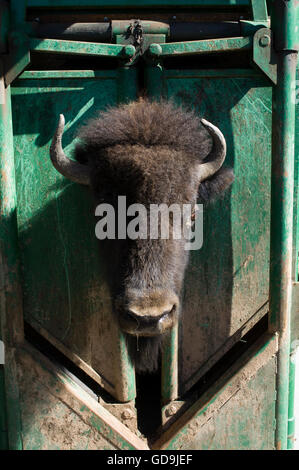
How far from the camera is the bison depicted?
7.45ft

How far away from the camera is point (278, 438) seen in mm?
2729

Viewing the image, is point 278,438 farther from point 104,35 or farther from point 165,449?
point 104,35

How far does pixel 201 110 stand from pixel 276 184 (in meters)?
0.64

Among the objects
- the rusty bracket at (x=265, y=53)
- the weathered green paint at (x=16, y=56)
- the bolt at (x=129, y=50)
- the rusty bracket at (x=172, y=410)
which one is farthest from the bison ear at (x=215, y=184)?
the rusty bracket at (x=172, y=410)

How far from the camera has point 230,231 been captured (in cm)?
282

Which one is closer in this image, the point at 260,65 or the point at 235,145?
the point at 260,65

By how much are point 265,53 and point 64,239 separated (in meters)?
1.59

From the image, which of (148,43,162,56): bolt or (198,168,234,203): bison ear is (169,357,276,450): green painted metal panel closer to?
(198,168,234,203): bison ear

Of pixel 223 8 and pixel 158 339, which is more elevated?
pixel 223 8

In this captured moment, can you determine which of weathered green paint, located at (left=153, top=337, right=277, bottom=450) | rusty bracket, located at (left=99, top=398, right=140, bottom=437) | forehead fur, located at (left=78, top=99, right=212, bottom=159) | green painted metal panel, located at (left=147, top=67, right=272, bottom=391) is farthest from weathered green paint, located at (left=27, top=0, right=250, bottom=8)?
rusty bracket, located at (left=99, top=398, right=140, bottom=437)

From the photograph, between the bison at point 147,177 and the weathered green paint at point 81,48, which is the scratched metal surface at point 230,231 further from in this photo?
the weathered green paint at point 81,48

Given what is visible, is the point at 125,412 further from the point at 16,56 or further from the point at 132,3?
the point at 132,3

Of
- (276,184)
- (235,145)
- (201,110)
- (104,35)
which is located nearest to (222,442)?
(276,184)

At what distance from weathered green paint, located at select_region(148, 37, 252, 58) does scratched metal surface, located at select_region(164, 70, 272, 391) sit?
14 centimetres
